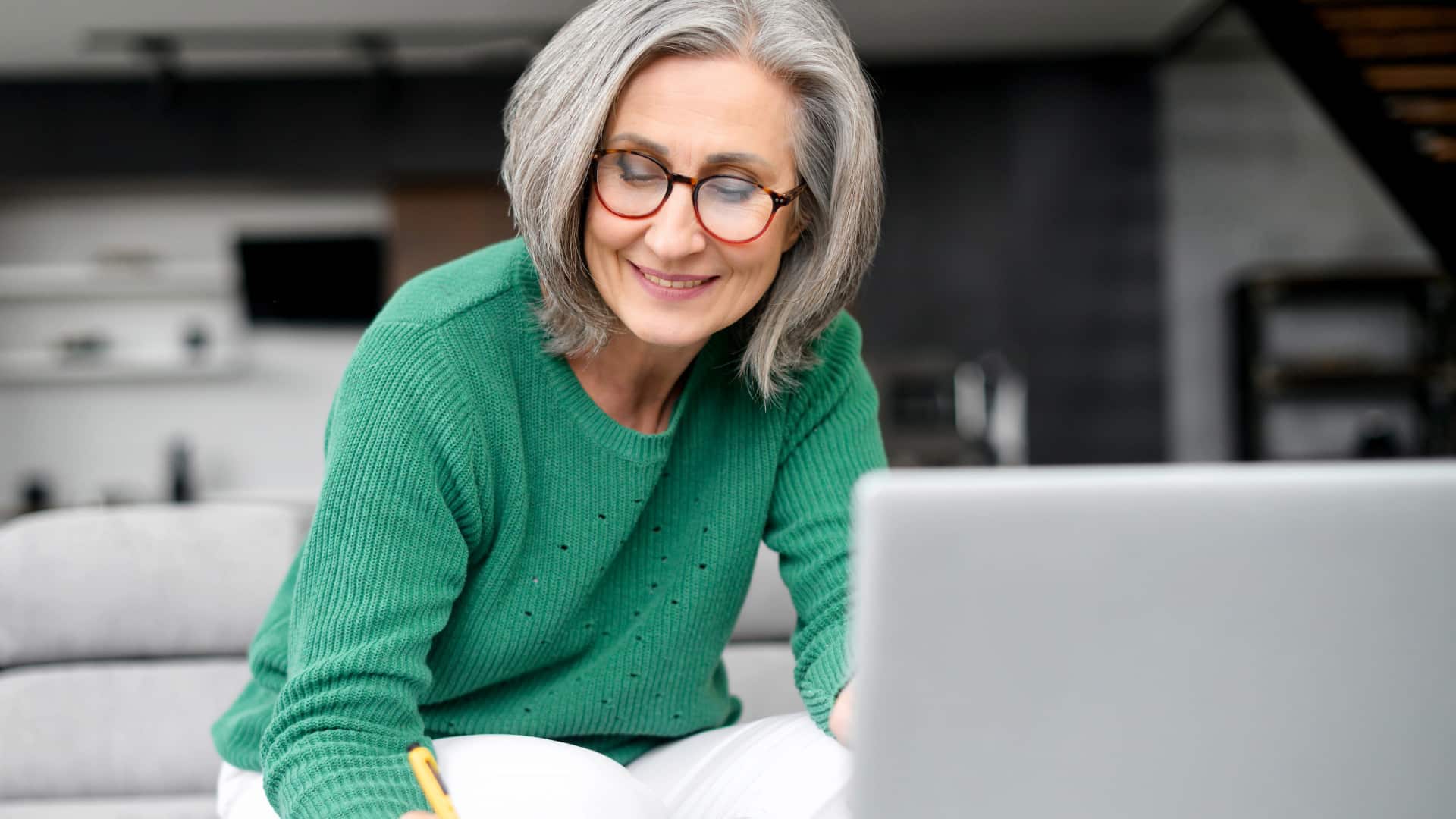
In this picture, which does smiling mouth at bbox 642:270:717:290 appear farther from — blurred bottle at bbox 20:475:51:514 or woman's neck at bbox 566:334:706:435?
blurred bottle at bbox 20:475:51:514

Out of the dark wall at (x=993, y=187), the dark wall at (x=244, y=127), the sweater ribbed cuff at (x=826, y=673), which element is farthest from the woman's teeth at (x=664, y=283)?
the dark wall at (x=244, y=127)

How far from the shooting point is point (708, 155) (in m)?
1.04

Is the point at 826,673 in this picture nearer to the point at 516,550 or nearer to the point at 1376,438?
the point at 516,550

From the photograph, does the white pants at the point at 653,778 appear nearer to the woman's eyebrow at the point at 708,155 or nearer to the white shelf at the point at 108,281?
the woman's eyebrow at the point at 708,155

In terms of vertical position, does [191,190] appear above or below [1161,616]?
above

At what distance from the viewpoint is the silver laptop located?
0.62 meters

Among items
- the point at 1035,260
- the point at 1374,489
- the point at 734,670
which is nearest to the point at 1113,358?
the point at 1035,260

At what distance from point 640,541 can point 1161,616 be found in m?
0.68

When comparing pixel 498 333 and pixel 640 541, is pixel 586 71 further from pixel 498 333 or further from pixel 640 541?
pixel 640 541

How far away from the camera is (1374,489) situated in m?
0.62

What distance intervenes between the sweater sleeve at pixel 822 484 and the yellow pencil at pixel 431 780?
1.23ft

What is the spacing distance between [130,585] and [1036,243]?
5.76 meters

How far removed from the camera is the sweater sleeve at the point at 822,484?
120 cm

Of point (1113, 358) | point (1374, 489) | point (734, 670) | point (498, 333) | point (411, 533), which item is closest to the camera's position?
point (1374, 489)
